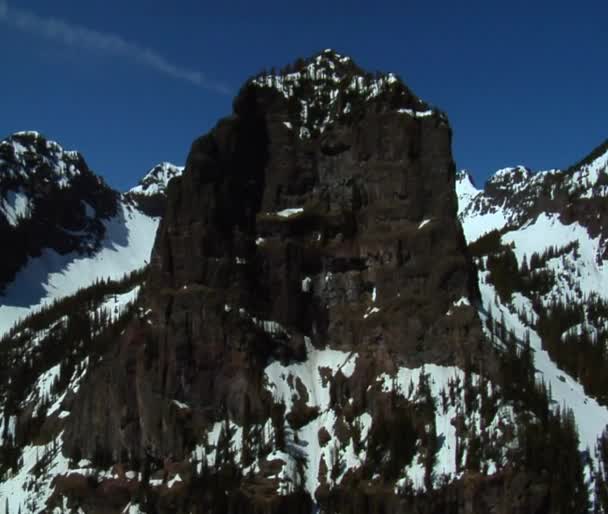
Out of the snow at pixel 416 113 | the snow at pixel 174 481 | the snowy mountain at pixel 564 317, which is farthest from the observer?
the snow at pixel 416 113

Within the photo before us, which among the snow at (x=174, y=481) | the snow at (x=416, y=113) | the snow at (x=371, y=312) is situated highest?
the snow at (x=416, y=113)

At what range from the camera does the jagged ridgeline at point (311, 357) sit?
300ft

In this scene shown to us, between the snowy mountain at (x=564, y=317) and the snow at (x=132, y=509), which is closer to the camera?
the snow at (x=132, y=509)

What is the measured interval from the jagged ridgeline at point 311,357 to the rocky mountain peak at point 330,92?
307mm

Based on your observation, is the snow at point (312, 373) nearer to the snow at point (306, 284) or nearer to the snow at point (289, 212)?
the snow at point (306, 284)

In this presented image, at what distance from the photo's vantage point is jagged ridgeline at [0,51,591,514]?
91.6 metres

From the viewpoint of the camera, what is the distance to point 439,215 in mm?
107500

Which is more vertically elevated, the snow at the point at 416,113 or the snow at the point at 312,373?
the snow at the point at 416,113

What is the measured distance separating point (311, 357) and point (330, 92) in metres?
40.4

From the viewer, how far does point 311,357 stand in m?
111

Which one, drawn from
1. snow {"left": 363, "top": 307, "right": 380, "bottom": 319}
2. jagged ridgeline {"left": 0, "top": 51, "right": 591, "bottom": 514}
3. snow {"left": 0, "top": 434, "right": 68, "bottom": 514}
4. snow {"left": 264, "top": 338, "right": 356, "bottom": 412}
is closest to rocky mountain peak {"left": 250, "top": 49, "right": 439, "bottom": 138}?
jagged ridgeline {"left": 0, "top": 51, "right": 591, "bottom": 514}

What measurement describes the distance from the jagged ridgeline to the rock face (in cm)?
26

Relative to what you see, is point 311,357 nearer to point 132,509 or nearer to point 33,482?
point 132,509

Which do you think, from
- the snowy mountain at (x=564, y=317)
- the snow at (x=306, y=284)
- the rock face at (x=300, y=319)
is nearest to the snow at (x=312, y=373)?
the rock face at (x=300, y=319)
